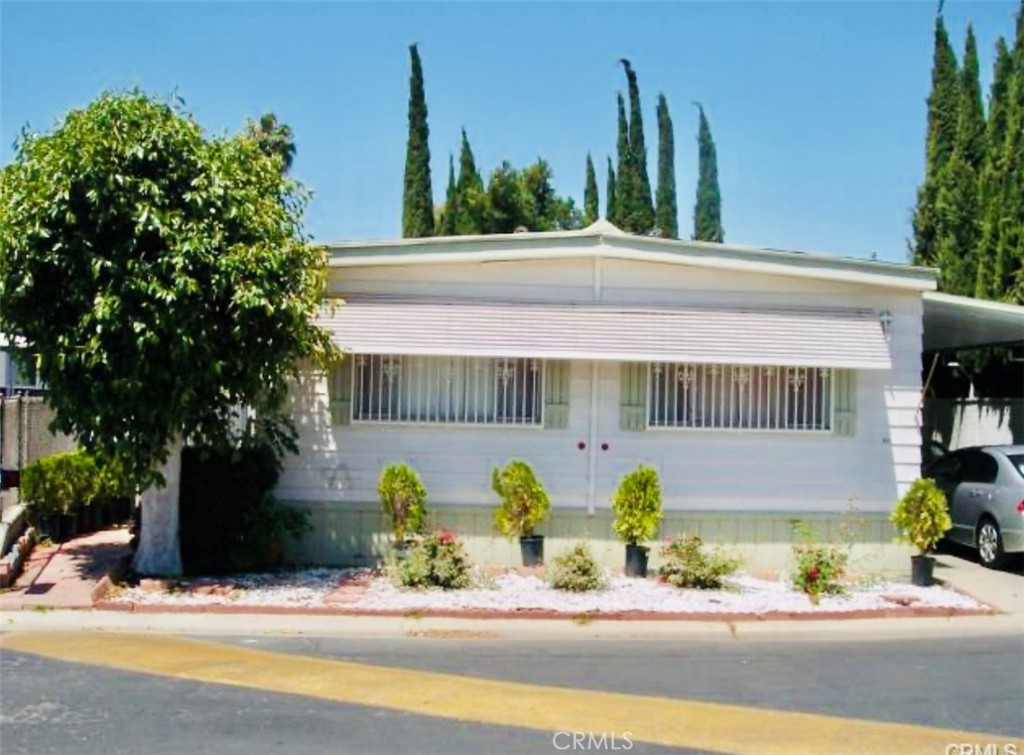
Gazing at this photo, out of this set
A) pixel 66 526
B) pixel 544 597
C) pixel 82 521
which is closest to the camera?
pixel 544 597

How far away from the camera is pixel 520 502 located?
12391 millimetres

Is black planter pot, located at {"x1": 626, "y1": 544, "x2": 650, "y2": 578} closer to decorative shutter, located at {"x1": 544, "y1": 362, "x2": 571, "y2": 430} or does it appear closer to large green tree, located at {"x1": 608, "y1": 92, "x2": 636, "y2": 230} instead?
decorative shutter, located at {"x1": 544, "y1": 362, "x2": 571, "y2": 430}

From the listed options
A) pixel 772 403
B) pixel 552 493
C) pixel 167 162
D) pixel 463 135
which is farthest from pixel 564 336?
pixel 463 135

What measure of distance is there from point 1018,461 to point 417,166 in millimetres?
25461

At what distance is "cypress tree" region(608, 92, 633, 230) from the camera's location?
36.7 meters

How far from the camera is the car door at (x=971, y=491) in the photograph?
14.1 meters

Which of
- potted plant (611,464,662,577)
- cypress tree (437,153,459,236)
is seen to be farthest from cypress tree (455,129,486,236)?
potted plant (611,464,662,577)

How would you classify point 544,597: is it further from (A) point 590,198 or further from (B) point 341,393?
(A) point 590,198

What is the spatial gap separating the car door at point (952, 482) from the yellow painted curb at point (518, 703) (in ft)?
24.4

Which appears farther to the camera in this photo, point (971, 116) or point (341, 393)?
point (971, 116)

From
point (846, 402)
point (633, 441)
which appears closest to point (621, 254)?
point (633, 441)

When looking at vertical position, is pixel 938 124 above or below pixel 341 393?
above

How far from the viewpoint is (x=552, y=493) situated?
12.9 metres

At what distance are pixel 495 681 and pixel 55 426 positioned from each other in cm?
539
